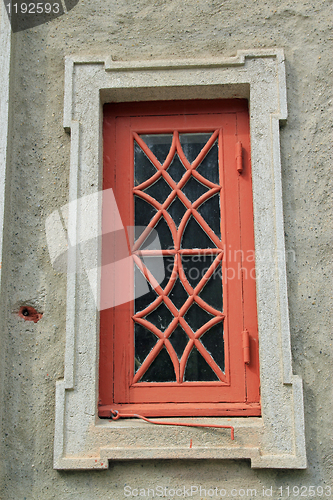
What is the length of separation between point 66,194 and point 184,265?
34.5 inches

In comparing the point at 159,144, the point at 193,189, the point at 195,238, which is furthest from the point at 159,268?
the point at 159,144

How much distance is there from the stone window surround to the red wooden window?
12 cm

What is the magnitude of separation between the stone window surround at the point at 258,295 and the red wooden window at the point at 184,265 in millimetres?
118

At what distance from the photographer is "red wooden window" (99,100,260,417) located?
9.57ft

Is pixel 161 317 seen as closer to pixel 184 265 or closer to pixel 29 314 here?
pixel 184 265

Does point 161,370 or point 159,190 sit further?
point 159,190

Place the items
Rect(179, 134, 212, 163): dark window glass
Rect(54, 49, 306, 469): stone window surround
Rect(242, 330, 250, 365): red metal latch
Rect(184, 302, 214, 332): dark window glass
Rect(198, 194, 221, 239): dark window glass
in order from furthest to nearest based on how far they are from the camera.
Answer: Rect(179, 134, 212, 163): dark window glass
Rect(198, 194, 221, 239): dark window glass
Rect(184, 302, 214, 332): dark window glass
Rect(242, 330, 250, 365): red metal latch
Rect(54, 49, 306, 469): stone window surround

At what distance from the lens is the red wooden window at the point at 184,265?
292 centimetres

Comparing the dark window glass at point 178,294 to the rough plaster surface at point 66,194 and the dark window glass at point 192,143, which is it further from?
the dark window glass at point 192,143

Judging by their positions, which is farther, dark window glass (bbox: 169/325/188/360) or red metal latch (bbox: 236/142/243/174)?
red metal latch (bbox: 236/142/243/174)

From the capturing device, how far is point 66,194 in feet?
10.1

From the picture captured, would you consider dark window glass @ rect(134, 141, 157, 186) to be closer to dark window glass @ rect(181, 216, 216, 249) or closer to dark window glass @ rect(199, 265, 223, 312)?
dark window glass @ rect(181, 216, 216, 249)

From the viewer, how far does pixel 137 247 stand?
3.10m

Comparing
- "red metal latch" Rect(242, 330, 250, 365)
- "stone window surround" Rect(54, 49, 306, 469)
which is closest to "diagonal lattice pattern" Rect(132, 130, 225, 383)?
"red metal latch" Rect(242, 330, 250, 365)
